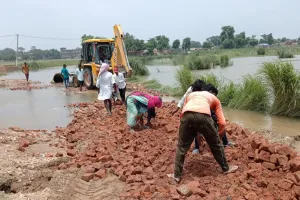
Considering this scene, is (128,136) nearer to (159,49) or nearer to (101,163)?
(101,163)

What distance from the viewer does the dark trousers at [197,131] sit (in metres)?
4.02

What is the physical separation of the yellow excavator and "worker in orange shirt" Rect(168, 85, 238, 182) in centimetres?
989

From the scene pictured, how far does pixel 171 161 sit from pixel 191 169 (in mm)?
415

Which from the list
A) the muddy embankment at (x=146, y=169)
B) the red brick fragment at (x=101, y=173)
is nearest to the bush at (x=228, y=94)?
the muddy embankment at (x=146, y=169)

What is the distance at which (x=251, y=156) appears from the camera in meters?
4.62

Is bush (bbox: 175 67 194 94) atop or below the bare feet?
atop

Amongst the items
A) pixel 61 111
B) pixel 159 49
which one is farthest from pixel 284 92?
pixel 159 49

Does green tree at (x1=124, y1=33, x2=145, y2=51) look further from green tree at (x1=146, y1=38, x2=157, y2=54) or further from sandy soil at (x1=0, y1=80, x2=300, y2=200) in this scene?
sandy soil at (x1=0, y1=80, x2=300, y2=200)

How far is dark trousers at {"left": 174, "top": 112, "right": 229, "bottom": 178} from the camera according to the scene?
4016 millimetres

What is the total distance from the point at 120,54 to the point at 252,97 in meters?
6.25

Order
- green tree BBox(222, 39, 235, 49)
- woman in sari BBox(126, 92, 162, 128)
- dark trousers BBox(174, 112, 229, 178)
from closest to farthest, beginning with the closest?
dark trousers BBox(174, 112, 229, 178) → woman in sari BBox(126, 92, 162, 128) → green tree BBox(222, 39, 235, 49)

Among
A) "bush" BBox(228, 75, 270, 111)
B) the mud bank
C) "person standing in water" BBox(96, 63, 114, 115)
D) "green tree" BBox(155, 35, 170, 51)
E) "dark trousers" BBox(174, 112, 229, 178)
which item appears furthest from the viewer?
"green tree" BBox(155, 35, 170, 51)

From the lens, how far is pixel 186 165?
4.73 m

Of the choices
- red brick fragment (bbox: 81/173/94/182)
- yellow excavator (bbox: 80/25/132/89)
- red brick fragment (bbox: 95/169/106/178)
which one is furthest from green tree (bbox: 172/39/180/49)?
red brick fragment (bbox: 81/173/94/182)
